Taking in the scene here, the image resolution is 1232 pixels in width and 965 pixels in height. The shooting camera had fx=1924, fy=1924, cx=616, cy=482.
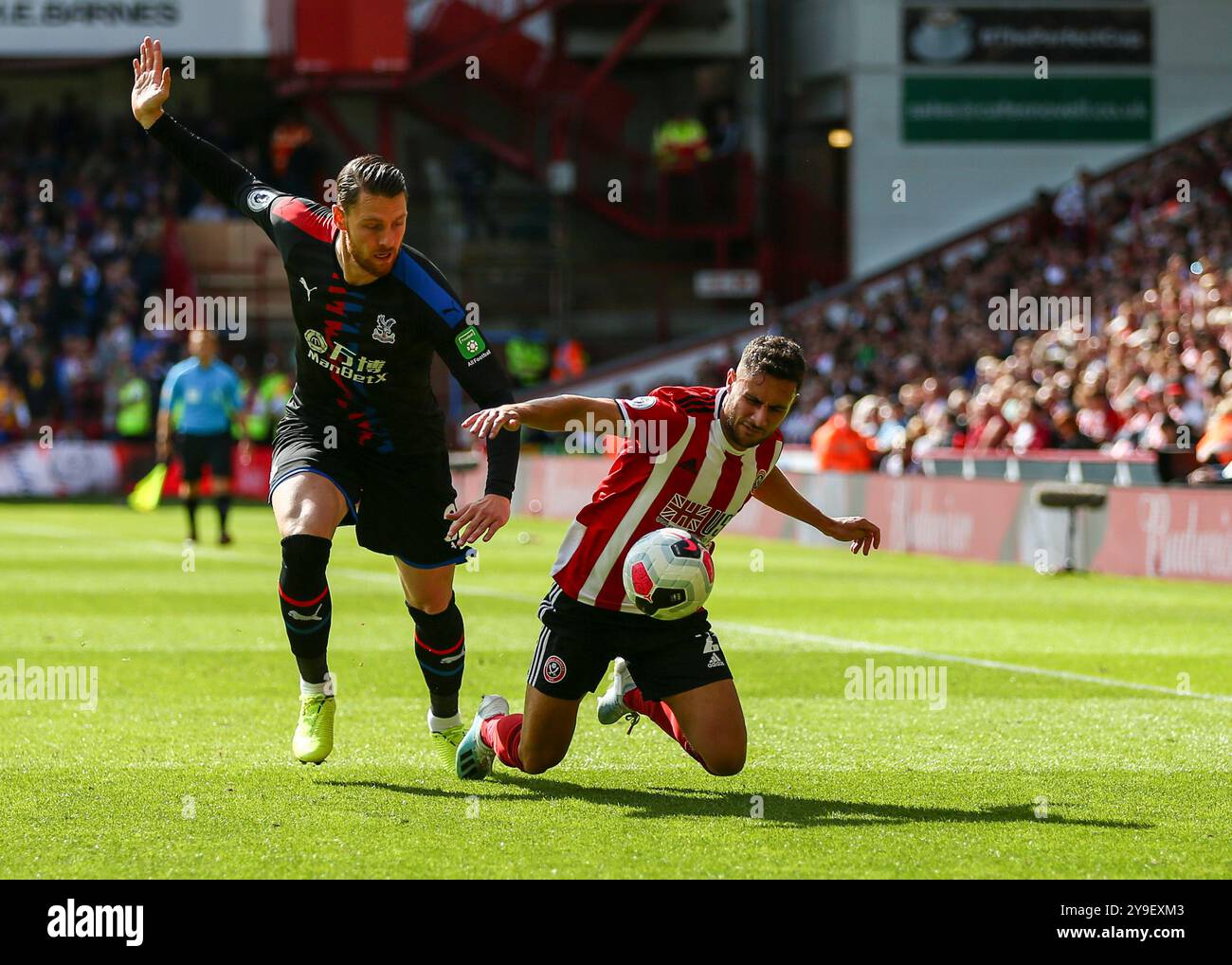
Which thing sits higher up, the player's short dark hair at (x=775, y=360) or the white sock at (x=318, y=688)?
the player's short dark hair at (x=775, y=360)

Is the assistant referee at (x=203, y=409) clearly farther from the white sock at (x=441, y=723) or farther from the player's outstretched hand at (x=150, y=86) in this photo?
the white sock at (x=441, y=723)

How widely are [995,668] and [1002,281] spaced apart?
2063 centimetres

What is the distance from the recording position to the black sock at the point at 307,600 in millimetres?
7109

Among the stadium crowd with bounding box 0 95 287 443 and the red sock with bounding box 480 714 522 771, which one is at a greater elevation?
the stadium crowd with bounding box 0 95 287 443

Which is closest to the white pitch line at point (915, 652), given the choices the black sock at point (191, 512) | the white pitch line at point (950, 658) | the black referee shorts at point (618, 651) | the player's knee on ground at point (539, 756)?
the white pitch line at point (950, 658)

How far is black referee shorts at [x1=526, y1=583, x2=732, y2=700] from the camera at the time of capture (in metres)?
6.89

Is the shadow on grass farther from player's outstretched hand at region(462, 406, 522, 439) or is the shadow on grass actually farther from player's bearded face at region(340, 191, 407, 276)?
player's bearded face at region(340, 191, 407, 276)

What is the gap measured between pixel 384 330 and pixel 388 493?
653 mm

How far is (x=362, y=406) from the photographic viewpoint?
7.36 m

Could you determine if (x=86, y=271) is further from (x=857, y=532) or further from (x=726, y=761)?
(x=726, y=761)

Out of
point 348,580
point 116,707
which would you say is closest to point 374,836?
point 116,707

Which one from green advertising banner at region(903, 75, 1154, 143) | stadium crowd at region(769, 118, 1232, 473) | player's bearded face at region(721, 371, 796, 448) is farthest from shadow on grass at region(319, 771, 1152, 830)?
green advertising banner at region(903, 75, 1154, 143)

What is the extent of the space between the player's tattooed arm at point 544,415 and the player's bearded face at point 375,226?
90 cm

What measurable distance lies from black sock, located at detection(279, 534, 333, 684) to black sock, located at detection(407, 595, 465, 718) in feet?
1.49
